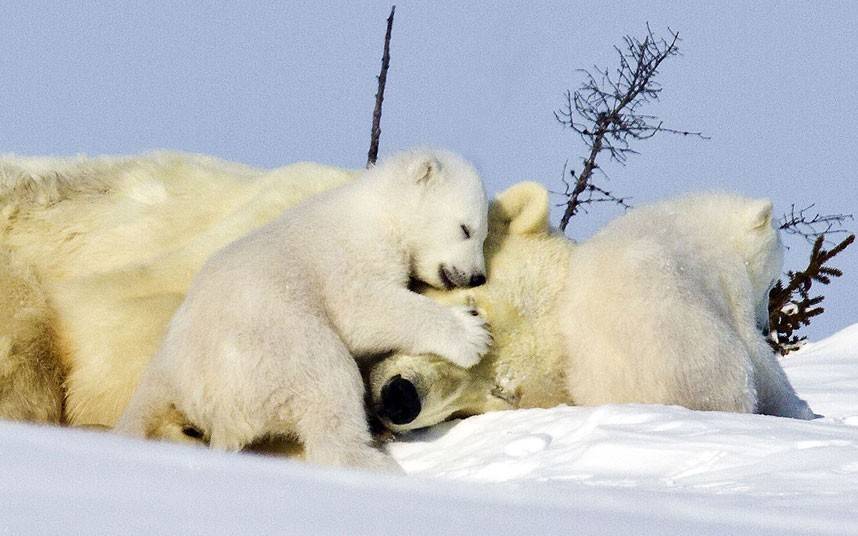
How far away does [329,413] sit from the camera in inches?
137

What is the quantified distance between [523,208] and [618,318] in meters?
0.68

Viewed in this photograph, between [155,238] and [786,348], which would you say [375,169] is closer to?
[155,238]

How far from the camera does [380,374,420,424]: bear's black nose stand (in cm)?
385

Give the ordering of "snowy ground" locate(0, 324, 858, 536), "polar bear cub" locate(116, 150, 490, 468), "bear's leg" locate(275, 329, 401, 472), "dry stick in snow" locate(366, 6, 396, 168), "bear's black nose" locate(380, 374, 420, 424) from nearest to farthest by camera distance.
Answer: "snowy ground" locate(0, 324, 858, 536) < "bear's leg" locate(275, 329, 401, 472) < "polar bear cub" locate(116, 150, 490, 468) < "bear's black nose" locate(380, 374, 420, 424) < "dry stick in snow" locate(366, 6, 396, 168)

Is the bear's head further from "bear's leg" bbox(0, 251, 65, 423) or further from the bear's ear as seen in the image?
"bear's leg" bbox(0, 251, 65, 423)

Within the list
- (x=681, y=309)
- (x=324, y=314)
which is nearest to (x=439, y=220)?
(x=324, y=314)

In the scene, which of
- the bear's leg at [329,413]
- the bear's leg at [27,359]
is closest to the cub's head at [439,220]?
the bear's leg at [329,413]

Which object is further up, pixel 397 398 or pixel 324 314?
pixel 324 314

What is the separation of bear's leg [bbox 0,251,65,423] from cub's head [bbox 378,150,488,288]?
1.44m

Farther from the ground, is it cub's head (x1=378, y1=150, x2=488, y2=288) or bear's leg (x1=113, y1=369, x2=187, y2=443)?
cub's head (x1=378, y1=150, x2=488, y2=288)

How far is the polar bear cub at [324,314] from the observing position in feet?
11.6

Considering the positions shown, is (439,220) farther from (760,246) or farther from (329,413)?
(760,246)

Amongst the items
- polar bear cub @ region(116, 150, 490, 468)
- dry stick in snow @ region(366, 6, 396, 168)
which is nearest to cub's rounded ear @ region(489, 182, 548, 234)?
polar bear cub @ region(116, 150, 490, 468)

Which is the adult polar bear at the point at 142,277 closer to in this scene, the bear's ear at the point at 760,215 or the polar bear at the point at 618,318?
the polar bear at the point at 618,318
